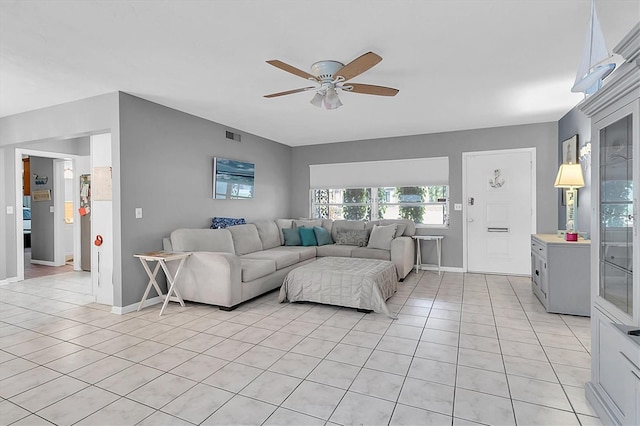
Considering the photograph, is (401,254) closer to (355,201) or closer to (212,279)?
(355,201)

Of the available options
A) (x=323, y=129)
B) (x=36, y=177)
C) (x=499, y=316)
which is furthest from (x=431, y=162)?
(x=36, y=177)

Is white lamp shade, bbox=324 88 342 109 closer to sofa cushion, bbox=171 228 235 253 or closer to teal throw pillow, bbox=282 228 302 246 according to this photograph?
sofa cushion, bbox=171 228 235 253

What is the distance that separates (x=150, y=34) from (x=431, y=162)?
4858mm

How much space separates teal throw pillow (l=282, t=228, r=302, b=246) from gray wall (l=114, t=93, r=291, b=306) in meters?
0.84

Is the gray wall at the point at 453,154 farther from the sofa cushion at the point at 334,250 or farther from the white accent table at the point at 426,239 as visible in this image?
the sofa cushion at the point at 334,250

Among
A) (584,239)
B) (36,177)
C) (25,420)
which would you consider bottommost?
(25,420)

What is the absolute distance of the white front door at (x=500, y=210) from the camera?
18.0ft

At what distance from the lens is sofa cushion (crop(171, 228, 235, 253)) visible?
13.3 feet

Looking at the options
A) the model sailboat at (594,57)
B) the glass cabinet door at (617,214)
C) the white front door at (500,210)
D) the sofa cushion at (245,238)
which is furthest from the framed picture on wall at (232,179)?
the glass cabinet door at (617,214)

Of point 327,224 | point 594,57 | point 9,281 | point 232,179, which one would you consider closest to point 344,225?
point 327,224

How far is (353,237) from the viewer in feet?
19.5

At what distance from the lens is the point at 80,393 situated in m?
2.17

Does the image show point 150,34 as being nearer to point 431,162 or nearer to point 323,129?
point 323,129

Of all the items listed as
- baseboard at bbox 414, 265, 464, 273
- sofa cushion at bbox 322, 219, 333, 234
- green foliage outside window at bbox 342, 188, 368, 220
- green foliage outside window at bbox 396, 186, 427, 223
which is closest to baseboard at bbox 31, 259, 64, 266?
sofa cushion at bbox 322, 219, 333, 234
